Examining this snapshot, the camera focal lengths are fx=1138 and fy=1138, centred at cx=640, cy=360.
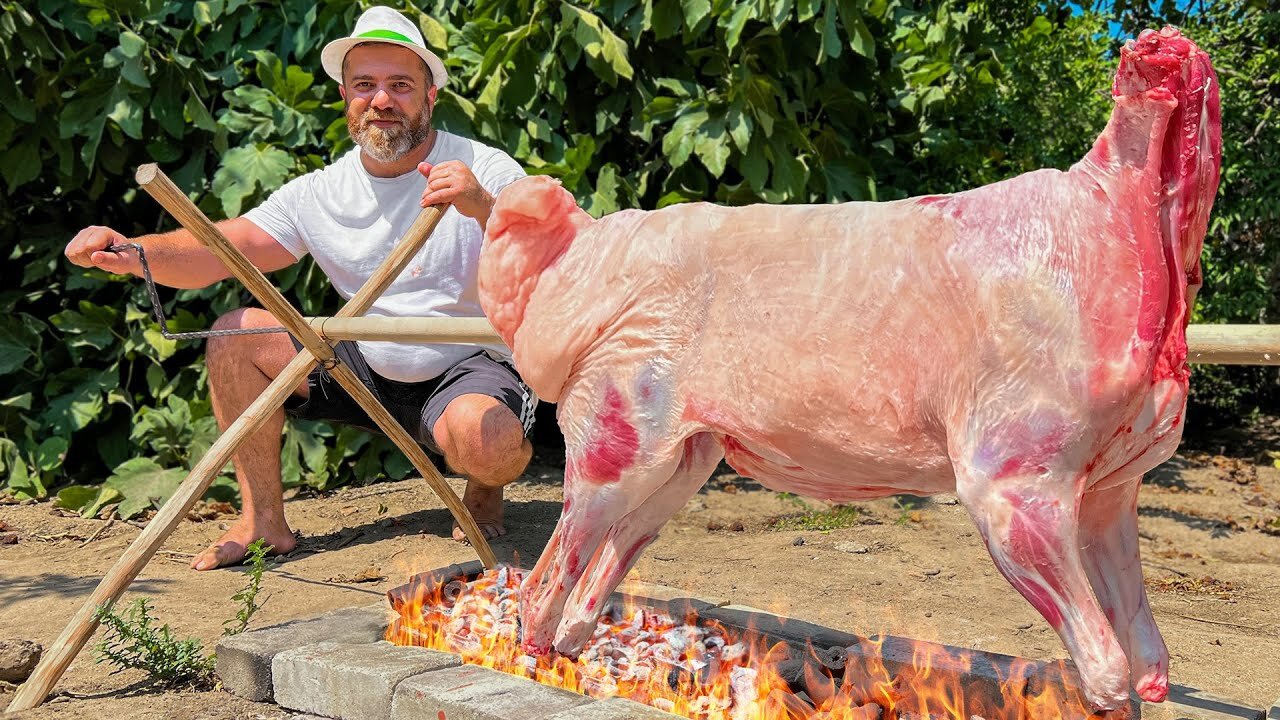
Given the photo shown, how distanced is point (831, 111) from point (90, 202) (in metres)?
4.14

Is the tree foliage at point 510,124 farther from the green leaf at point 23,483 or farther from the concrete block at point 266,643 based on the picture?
the concrete block at point 266,643

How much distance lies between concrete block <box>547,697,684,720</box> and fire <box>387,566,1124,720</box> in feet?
0.87

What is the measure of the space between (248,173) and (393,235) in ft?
5.02

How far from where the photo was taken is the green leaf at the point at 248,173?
5.30 meters

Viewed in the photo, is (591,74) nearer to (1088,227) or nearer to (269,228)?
(269,228)

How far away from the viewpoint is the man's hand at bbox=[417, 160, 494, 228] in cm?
316

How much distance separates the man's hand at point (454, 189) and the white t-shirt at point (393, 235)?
90 centimetres

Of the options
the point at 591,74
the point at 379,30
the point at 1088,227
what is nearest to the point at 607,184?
the point at 591,74

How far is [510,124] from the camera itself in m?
5.46

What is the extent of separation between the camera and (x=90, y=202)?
6422mm

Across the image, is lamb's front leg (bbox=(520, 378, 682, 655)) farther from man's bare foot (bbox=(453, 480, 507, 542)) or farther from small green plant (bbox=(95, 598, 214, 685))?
man's bare foot (bbox=(453, 480, 507, 542))

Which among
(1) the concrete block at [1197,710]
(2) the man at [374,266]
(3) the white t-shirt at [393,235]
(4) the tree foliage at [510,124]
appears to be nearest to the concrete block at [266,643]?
(2) the man at [374,266]

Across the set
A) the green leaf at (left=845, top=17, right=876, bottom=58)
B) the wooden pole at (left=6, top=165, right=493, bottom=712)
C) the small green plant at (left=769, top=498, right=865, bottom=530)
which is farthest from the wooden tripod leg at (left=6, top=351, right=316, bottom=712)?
the green leaf at (left=845, top=17, right=876, bottom=58)

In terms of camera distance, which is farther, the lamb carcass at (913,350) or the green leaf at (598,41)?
the green leaf at (598,41)
